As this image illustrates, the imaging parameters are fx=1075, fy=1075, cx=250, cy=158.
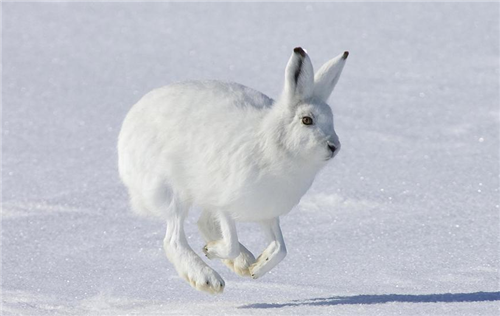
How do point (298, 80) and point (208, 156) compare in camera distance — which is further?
point (208, 156)

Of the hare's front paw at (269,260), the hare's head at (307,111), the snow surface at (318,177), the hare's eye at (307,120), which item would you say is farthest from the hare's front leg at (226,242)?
the hare's eye at (307,120)

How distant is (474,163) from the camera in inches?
323

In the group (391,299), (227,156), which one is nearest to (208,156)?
(227,156)

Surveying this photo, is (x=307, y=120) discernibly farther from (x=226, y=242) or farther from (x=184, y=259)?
(x=184, y=259)

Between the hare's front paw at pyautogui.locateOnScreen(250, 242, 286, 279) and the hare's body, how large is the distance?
0.17 metres

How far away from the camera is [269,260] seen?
5078 millimetres

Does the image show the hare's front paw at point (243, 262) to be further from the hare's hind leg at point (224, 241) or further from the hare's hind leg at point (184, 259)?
the hare's hind leg at point (184, 259)

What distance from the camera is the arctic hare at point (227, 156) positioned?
191 inches

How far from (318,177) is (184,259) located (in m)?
2.77

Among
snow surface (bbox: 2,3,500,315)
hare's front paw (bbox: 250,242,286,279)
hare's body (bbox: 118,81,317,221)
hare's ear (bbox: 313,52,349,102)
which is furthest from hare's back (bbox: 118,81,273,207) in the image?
snow surface (bbox: 2,3,500,315)

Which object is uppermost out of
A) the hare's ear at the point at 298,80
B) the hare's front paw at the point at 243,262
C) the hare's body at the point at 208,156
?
the hare's ear at the point at 298,80

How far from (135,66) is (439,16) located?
3699mm

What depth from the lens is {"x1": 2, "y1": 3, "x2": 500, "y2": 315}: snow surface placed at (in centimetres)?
579

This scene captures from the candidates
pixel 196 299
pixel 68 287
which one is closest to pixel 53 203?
pixel 68 287
